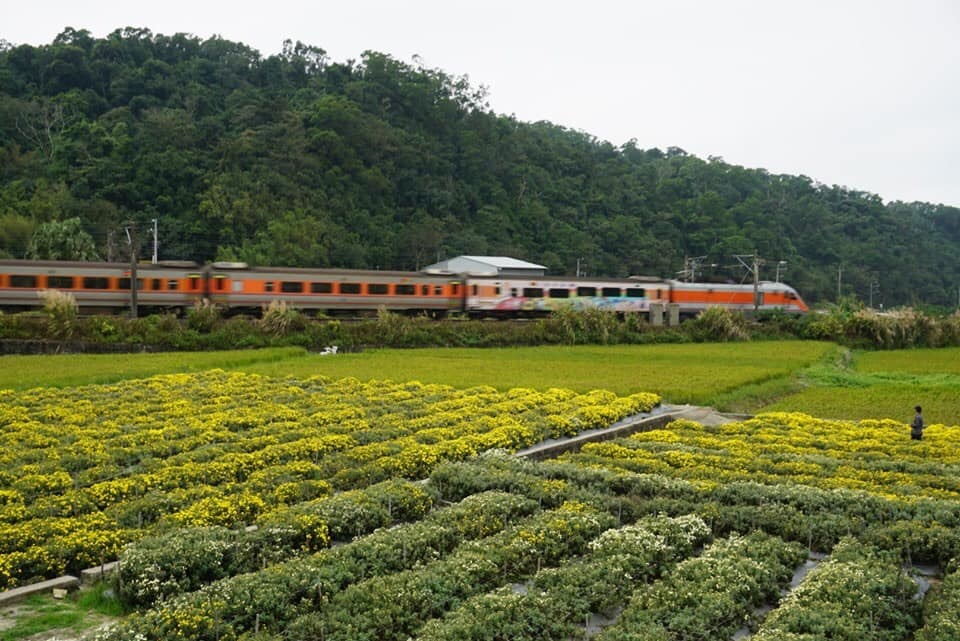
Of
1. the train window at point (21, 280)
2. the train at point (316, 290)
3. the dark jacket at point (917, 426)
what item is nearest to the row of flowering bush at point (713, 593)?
the dark jacket at point (917, 426)

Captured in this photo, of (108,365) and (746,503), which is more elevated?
(108,365)

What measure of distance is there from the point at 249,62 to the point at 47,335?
57273 millimetres

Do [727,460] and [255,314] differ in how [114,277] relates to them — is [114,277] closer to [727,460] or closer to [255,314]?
[255,314]

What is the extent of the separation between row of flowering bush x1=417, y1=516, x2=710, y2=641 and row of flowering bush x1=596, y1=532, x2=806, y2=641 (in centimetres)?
32

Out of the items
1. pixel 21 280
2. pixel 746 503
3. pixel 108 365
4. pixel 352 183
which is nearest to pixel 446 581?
pixel 746 503

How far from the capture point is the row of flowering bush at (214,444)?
1041 cm

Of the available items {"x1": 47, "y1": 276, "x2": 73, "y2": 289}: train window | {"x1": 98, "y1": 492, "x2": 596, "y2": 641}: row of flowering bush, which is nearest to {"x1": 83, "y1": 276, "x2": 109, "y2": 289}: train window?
{"x1": 47, "y1": 276, "x2": 73, "y2": 289}: train window

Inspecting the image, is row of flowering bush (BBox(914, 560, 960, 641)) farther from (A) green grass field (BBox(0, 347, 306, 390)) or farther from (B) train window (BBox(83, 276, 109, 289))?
(B) train window (BBox(83, 276, 109, 289))

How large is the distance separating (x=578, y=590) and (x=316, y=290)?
33.3 m

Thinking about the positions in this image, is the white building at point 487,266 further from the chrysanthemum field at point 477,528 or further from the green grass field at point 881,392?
the chrysanthemum field at point 477,528

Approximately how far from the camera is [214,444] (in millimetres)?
14852

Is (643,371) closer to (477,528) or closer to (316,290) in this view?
(316,290)

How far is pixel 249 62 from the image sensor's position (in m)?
82.6

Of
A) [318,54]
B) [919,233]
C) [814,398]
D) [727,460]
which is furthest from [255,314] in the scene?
[919,233]
